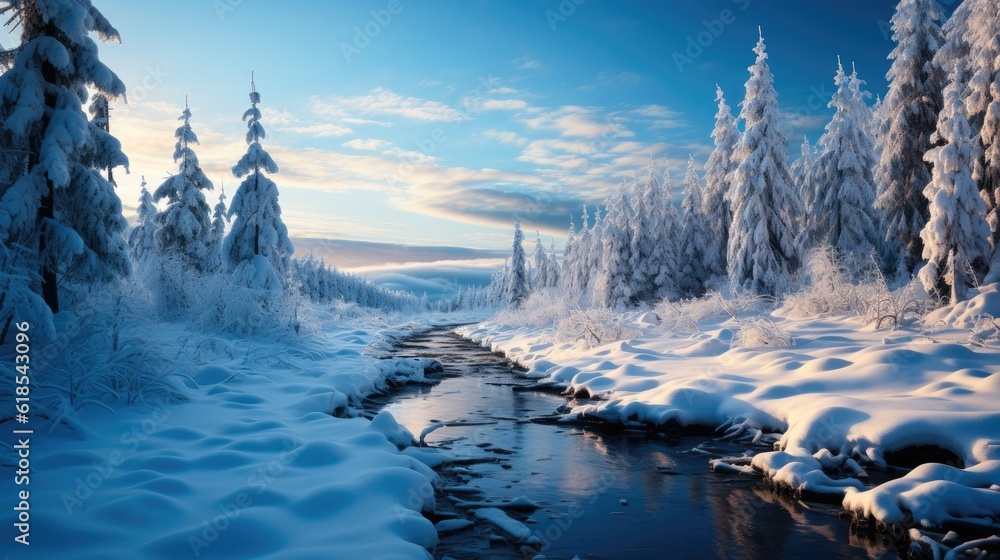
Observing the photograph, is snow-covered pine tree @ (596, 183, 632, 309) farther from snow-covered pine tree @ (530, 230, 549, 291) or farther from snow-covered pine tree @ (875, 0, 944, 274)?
snow-covered pine tree @ (530, 230, 549, 291)

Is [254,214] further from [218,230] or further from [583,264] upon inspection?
[583,264]

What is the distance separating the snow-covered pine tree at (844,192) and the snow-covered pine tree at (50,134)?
1205 inches

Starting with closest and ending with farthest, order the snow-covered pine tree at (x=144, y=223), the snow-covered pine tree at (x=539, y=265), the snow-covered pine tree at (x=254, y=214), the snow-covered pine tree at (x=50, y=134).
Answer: the snow-covered pine tree at (x=50, y=134) < the snow-covered pine tree at (x=254, y=214) < the snow-covered pine tree at (x=144, y=223) < the snow-covered pine tree at (x=539, y=265)

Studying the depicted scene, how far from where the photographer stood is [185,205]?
28188 millimetres

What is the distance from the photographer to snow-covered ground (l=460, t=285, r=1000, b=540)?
6246mm

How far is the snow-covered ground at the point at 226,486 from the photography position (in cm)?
445

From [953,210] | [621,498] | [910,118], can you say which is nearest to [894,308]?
[953,210]

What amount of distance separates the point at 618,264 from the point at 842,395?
27997 mm

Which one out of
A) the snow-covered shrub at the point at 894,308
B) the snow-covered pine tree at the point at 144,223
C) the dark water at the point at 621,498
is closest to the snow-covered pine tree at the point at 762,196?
the snow-covered shrub at the point at 894,308

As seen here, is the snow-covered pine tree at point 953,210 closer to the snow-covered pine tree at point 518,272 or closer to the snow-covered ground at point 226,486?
the snow-covered ground at point 226,486

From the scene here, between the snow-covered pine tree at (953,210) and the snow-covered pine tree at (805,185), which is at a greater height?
the snow-covered pine tree at (805,185)

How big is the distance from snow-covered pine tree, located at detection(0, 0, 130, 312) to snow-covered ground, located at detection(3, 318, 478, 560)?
13.2 feet

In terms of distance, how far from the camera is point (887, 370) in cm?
993

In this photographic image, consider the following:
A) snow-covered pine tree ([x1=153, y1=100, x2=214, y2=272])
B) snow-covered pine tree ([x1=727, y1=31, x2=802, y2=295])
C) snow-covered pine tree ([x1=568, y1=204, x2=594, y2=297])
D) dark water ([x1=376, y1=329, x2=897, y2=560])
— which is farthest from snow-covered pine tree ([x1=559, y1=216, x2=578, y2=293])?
dark water ([x1=376, y1=329, x2=897, y2=560])
